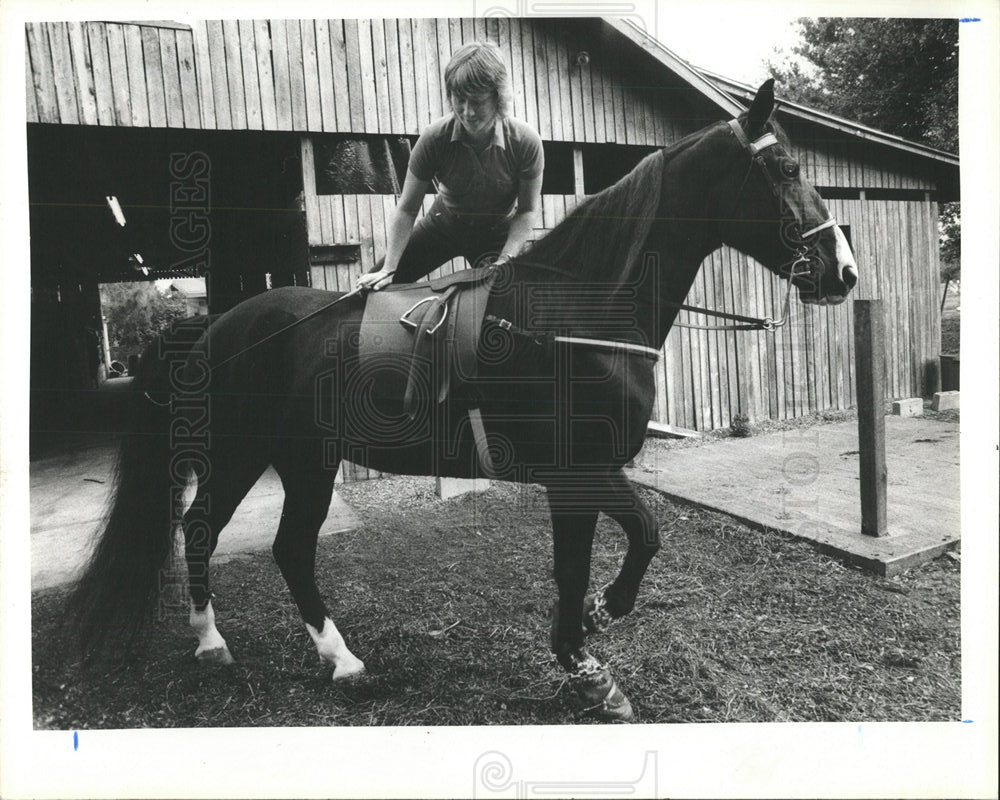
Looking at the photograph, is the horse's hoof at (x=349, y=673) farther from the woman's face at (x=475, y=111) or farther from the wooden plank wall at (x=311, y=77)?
the wooden plank wall at (x=311, y=77)

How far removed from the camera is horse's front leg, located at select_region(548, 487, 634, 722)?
221 centimetres

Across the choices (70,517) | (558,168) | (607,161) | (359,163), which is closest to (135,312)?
(70,517)

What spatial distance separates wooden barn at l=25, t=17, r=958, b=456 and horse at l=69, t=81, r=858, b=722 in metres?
0.58

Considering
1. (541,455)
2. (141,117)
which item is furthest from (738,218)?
(141,117)

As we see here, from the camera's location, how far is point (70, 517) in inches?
111

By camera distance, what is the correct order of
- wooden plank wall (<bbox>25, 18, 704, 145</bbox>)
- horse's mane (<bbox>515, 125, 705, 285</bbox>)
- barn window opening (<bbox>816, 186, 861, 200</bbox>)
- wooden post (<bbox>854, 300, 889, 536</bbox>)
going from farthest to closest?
barn window opening (<bbox>816, 186, 861, 200</bbox>), wooden plank wall (<bbox>25, 18, 704, 145</bbox>), wooden post (<bbox>854, 300, 889, 536</bbox>), horse's mane (<bbox>515, 125, 705, 285</bbox>)

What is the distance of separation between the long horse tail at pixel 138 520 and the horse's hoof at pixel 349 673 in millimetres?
865

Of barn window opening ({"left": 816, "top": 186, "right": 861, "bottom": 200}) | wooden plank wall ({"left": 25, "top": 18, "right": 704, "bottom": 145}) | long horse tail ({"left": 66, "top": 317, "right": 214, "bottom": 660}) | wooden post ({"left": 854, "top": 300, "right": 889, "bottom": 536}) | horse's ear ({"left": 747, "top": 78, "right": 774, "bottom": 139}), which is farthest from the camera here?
barn window opening ({"left": 816, "top": 186, "right": 861, "bottom": 200})

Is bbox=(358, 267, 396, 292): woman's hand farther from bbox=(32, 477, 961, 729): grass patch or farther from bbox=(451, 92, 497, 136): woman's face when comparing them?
bbox=(32, 477, 961, 729): grass patch

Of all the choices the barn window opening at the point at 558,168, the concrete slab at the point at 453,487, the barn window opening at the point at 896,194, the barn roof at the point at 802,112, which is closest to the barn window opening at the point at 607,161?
the barn window opening at the point at 558,168

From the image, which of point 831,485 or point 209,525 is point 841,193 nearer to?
point 831,485

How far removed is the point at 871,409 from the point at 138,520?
3.55 metres

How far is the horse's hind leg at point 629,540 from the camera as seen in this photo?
214 cm

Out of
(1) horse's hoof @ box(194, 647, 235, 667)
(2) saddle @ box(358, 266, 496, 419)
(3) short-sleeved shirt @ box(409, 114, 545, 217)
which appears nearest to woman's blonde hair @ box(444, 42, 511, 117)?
(3) short-sleeved shirt @ box(409, 114, 545, 217)
